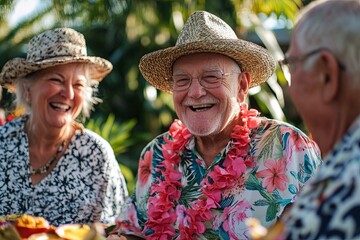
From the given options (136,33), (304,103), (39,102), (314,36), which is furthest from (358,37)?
(136,33)

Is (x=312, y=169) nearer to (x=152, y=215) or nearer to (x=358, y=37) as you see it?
(x=152, y=215)

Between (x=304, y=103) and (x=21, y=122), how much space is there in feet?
8.72

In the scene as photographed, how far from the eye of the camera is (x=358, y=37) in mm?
1624

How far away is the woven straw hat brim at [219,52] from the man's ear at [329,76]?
1.57 metres

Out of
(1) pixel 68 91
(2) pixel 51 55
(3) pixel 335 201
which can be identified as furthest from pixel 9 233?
(2) pixel 51 55

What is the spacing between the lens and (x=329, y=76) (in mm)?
1632

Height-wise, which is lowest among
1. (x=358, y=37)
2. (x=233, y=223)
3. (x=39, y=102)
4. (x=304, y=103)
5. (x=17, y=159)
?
(x=233, y=223)

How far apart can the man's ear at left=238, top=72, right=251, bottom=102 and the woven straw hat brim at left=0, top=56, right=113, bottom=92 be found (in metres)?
0.99

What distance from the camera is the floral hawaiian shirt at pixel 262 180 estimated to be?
303 centimetres

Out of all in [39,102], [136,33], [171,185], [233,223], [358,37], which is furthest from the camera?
[136,33]

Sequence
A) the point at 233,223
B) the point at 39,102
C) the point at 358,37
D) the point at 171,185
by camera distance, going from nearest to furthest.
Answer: the point at 358,37 < the point at 233,223 < the point at 171,185 < the point at 39,102

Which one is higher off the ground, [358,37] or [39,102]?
[358,37]

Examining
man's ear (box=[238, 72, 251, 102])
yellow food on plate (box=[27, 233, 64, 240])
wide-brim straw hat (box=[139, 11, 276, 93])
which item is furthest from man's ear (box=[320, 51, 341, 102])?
man's ear (box=[238, 72, 251, 102])

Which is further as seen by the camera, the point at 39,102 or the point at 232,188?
the point at 39,102
